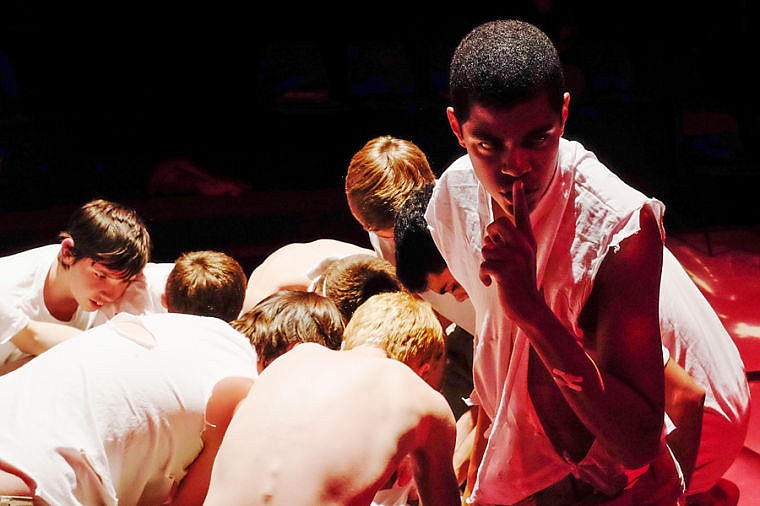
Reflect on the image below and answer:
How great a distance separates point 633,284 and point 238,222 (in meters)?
3.52

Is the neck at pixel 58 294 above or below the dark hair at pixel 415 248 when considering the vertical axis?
below

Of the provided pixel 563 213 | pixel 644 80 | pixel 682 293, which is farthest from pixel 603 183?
pixel 644 80

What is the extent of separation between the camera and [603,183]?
4.75 ft

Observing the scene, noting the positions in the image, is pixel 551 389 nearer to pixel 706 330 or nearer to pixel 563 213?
pixel 563 213

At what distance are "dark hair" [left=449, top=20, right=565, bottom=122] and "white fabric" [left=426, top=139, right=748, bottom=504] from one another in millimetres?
195

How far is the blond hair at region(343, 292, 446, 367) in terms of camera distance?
2111 millimetres

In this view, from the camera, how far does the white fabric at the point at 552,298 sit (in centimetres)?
141

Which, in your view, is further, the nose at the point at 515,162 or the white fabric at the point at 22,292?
the white fabric at the point at 22,292

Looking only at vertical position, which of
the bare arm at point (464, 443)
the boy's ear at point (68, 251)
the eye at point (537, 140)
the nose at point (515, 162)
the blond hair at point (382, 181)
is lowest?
the bare arm at point (464, 443)

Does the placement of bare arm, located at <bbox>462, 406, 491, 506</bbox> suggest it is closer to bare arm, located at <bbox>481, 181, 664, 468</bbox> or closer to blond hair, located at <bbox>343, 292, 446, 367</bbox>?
blond hair, located at <bbox>343, 292, 446, 367</bbox>

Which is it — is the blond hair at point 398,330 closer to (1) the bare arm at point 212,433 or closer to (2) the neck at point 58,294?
(1) the bare arm at point 212,433

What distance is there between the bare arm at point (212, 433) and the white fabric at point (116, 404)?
25 mm

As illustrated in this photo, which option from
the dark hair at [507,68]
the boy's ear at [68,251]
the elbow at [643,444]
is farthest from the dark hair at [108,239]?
the elbow at [643,444]

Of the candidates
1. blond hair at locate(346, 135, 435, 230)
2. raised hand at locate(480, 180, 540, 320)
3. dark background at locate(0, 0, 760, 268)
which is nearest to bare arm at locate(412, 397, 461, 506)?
raised hand at locate(480, 180, 540, 320)
